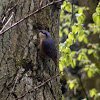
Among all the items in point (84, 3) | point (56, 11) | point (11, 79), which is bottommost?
point (11, 79)

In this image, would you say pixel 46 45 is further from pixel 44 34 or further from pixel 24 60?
pixel 24 60

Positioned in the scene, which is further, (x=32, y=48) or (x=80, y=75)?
(x=80, y=75)

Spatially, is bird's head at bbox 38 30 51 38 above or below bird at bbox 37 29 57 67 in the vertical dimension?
above

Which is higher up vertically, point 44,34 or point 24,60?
point 44,34

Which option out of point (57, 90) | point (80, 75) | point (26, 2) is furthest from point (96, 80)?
point (26, 2)

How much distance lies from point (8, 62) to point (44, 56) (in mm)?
290

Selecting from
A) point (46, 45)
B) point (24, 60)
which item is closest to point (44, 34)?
point (46, 45)

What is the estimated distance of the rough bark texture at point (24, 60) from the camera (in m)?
1.19

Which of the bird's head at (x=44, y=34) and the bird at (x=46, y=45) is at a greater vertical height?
the bird's head at (x=44, y=34)

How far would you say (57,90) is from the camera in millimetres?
1394

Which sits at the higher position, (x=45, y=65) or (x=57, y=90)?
(x=45, y=65)

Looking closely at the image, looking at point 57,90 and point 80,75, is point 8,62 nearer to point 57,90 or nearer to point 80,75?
point 57,90

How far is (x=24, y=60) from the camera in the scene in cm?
124

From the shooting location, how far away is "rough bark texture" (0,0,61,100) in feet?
3.92
